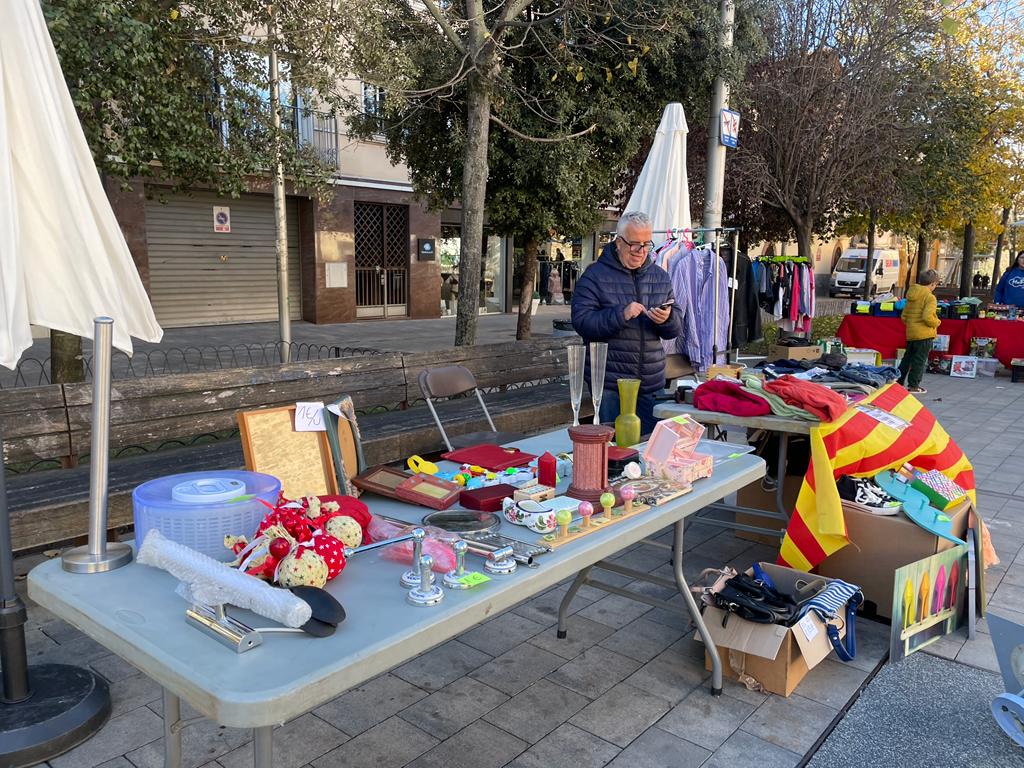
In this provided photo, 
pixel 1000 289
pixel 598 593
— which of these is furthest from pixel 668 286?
pixel 1000 289

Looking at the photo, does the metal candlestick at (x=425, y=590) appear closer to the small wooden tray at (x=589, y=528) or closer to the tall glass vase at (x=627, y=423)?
the small wooden tray at (x=589, y=528)

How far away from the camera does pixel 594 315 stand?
13.8ft

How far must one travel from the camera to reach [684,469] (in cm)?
252

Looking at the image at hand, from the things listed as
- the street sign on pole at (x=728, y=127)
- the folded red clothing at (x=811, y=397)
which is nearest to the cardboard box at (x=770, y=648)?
the folded red clothing at (x=811, y=397)

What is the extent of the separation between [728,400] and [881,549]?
0.95m

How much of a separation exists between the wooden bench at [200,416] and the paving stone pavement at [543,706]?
0.51 metres

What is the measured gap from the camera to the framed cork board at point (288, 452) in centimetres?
211

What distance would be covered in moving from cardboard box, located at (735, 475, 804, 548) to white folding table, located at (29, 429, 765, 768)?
2.51m

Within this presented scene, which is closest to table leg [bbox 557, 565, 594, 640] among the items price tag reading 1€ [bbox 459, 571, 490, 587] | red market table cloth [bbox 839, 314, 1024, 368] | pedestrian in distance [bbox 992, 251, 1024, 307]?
price tag reading 1€ [bbox 459, 571, 490, 587]

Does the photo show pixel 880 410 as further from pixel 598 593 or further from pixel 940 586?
pixel 598 593

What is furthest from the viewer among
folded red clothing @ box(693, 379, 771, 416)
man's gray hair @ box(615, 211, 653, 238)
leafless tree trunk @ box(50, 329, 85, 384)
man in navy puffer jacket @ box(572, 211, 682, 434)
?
leafless tree trunk @ box(50, 329, 85, 384)

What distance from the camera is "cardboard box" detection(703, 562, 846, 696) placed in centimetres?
279

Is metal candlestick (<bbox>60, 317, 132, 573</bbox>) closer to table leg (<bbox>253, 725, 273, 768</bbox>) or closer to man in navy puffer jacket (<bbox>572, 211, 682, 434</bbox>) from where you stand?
table leg (<bbox>253, 725, 273, 768</bbox>)

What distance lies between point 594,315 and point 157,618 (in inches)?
121
